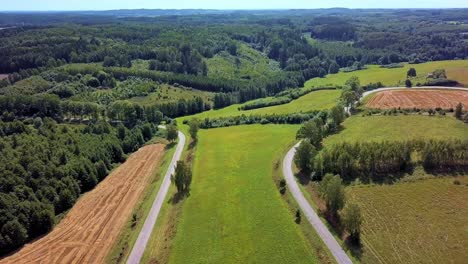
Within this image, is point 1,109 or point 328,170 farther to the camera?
point 1,109

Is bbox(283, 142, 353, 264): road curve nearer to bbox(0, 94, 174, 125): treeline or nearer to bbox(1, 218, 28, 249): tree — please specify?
bbox(1, 218, 28, 249): tree

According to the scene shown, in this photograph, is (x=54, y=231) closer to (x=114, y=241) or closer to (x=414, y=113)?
(x=114, y=241)

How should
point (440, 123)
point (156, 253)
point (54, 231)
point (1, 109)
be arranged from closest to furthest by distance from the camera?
point (156, 253) → point (54, 231) → point (440, 123) → point (1, 109)

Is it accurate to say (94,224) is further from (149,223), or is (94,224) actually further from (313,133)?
(313,133)

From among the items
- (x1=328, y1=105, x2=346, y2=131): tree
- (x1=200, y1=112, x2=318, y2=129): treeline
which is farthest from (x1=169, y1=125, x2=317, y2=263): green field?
(x1=200, y1=112, x2=318, y2=129): treeline

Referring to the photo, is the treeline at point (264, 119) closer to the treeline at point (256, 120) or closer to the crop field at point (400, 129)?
the treeline at point (256, 120)

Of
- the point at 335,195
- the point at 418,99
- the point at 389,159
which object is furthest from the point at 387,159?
the point at 418,99

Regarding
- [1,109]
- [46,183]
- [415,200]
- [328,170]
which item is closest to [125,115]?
[1,109]
